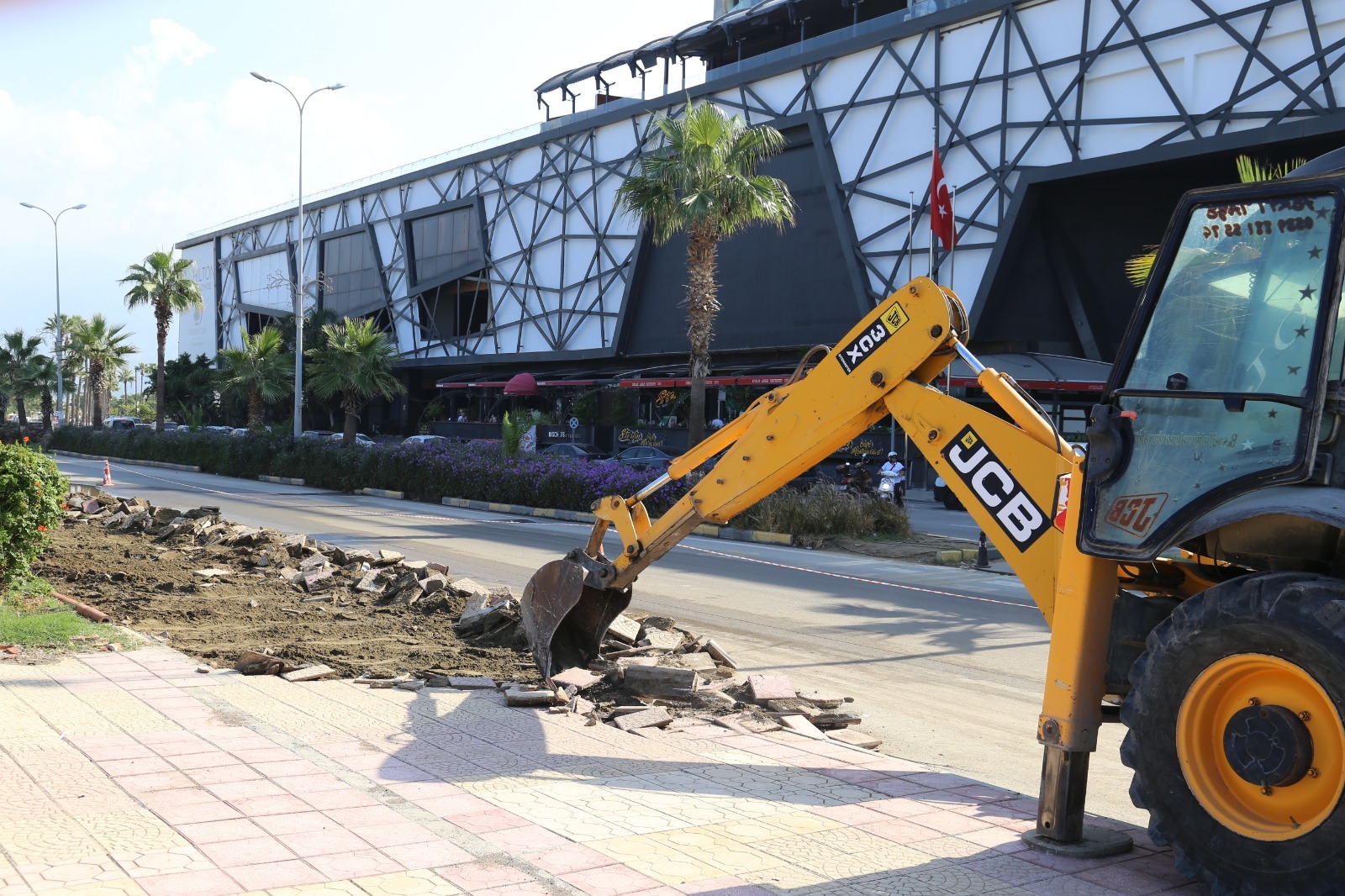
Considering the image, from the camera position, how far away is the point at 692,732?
23.9 ft

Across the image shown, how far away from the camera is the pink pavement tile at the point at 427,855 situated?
186 inches

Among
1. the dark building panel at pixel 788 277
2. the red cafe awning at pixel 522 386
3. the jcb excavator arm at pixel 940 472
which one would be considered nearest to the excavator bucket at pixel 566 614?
the jcb excavator arm at pixel 940 472

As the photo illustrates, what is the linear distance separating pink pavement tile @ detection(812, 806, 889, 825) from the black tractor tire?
137 cm

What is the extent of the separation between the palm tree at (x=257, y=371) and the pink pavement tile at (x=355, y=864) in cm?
4399

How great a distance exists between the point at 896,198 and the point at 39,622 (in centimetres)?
3083

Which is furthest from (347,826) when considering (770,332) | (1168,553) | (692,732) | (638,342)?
(638,342)

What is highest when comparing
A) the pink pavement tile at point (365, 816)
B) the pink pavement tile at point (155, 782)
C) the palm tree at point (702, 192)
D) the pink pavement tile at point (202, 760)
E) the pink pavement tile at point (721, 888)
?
the palm tree at point (702, 192)

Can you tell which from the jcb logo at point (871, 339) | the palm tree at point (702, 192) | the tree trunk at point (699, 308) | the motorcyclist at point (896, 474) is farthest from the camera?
the tree trunk at point (699, 308)

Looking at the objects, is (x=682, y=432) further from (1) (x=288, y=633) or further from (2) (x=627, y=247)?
(1) (x=288, y=633)

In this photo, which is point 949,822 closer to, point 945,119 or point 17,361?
point 945,119

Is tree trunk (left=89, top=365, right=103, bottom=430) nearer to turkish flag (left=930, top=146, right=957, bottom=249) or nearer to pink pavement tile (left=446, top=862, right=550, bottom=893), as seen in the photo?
turkish flag (left=930, top=146, right=957, bottom=249)

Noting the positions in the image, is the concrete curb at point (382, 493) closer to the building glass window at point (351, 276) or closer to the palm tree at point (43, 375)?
the building glass window at point (351, 276)

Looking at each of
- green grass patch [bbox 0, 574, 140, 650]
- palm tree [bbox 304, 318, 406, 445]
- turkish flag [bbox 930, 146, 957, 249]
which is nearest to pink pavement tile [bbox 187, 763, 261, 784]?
green grass patch [bbox 0, 574, 140, 650]

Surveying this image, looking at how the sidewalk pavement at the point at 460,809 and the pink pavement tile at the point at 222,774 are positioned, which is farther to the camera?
the pink pavement tile at the point at 222,774
